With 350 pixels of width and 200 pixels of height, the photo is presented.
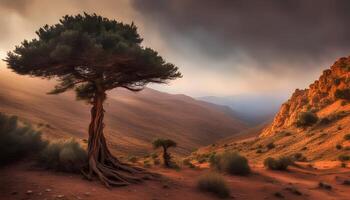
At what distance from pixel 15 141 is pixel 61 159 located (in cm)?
232

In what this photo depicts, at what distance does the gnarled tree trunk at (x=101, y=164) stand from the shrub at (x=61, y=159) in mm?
496

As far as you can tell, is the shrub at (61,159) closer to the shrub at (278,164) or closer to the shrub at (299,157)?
the shrub at (278,164)

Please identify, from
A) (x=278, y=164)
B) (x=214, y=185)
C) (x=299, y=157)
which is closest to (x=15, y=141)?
(x=214, y=185)

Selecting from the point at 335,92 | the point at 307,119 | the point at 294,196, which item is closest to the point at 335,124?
the point at 307,119

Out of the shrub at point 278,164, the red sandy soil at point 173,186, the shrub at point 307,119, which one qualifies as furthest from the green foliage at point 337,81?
the shrub at point 278,164

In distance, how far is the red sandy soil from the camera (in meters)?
10.3

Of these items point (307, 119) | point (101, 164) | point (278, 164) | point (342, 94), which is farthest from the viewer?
point (342, 94)

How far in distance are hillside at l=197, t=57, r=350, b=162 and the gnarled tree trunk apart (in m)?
16.6

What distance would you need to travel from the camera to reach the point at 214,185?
13.6 m

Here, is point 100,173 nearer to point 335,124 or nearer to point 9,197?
point 9,197

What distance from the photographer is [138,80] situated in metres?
16.2

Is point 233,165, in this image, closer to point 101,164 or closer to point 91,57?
point 101,164

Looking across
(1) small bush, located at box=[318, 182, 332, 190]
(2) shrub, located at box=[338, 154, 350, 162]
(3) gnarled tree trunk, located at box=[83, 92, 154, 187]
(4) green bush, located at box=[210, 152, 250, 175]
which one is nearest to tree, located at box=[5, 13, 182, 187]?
(3) gnarled tree trunk, located at box=[83, 92, 154, 187]

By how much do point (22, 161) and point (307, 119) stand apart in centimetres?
3133
